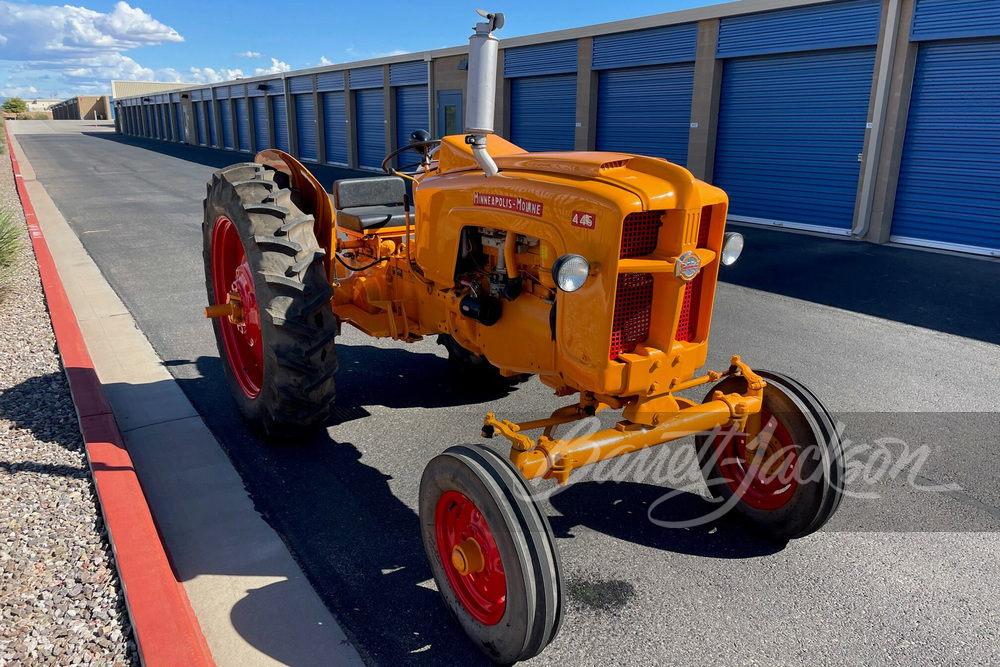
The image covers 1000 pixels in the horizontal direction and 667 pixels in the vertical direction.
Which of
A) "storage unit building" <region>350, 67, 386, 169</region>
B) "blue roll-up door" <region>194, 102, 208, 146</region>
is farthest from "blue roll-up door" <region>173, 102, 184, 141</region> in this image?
"storage unit building" <region>350, 67, 386, 169</region>

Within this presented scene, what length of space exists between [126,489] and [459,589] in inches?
66.0

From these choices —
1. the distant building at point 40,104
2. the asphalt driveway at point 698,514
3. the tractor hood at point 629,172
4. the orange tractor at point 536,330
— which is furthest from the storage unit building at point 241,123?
the distant building at point 40,104

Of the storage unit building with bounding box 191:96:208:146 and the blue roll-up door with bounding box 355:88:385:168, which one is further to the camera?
the storage unit building with bounding box 191:96:208:146

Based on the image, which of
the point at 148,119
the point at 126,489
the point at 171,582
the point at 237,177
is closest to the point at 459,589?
the point at 171,582

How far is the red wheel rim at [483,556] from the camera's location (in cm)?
250

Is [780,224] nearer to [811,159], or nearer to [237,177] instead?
[811,159]

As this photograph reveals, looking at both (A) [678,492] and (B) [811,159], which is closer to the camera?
(A) [678,492]

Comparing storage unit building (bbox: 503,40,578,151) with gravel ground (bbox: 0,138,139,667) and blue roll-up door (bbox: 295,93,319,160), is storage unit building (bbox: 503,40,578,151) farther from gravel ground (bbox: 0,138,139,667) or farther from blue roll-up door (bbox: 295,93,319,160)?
gravel ground (bbox: 0,138,139,667)

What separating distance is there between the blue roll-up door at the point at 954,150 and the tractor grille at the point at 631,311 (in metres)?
9.47

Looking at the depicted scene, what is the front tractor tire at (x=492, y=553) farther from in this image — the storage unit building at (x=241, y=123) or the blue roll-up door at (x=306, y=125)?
the storage unit building at (x=241, y=123)

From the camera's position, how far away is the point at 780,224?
12609 millimetres

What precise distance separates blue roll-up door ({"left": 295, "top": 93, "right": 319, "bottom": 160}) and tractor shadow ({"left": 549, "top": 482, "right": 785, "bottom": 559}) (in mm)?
26840

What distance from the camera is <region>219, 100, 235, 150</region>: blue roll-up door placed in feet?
122

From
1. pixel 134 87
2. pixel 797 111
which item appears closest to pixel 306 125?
pixel 797 111
